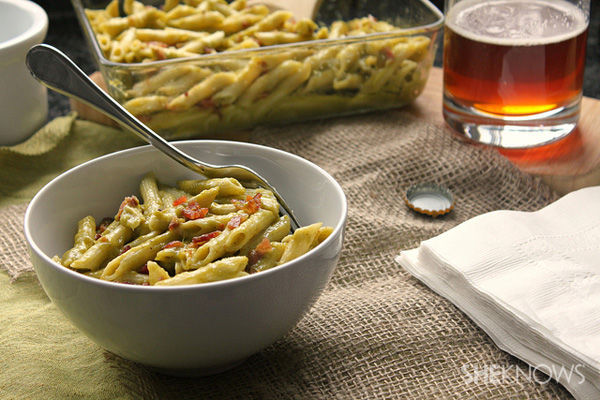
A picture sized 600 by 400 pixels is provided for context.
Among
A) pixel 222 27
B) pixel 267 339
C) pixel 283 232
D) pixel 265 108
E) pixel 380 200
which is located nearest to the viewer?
pixel 267 339

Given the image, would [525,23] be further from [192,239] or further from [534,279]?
[192,239]

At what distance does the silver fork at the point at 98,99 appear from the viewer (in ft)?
3.34

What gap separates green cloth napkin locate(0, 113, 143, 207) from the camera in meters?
1.56

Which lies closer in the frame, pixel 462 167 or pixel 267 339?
pixel 267 339

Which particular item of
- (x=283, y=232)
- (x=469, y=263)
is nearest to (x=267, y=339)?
(x=283, y=232)

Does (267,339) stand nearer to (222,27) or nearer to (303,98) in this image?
(303,98)

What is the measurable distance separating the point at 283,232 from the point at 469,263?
0.33 meters

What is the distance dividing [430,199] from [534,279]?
446mm

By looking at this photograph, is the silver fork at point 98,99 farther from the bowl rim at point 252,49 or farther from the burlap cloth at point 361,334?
the bowl rim at point 252,49

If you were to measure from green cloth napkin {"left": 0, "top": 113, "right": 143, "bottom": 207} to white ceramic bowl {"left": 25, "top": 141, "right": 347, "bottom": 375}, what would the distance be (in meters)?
0.54

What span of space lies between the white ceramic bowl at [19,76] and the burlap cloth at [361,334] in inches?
5.0

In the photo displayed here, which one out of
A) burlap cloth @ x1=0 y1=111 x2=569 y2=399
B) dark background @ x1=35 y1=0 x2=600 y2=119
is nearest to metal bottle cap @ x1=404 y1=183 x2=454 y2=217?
burlap cloth @ x1=0 y1=111 x2=569 y2=399

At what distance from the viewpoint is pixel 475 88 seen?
1.59 metres

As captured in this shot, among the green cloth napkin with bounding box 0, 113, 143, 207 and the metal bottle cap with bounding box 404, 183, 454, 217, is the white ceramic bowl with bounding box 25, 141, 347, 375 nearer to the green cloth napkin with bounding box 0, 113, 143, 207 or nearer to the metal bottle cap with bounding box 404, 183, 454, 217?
the metal bottle cap with bounding box 404, 183, 454, 217
